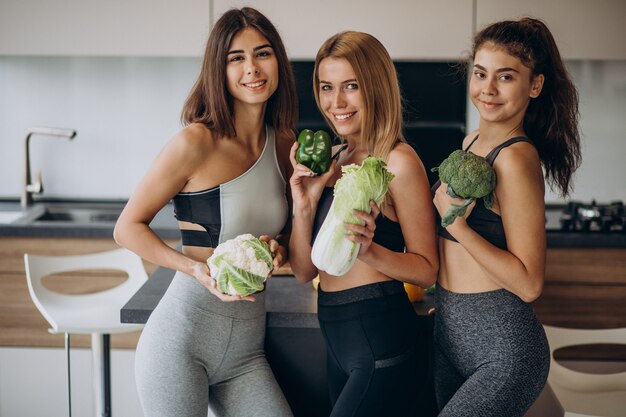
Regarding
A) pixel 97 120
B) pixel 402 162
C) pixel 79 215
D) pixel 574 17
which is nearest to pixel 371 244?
pixel 402 162

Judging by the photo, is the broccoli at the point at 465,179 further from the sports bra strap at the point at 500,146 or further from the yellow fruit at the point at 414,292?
the yellow fruit at the point at 414,292

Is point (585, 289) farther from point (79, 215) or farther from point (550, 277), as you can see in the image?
point (79, 215)

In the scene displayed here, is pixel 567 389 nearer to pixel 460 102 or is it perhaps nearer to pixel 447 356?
pixel 447 356

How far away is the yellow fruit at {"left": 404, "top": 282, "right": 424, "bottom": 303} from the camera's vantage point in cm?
235

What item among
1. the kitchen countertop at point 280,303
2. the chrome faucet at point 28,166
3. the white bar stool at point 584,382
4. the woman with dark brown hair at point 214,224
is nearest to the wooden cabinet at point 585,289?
the white bar stool at point 584,382

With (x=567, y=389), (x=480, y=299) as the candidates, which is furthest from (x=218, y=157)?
(x=567, y=389)

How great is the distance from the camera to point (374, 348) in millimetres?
1911

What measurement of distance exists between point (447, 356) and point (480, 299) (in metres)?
0.19

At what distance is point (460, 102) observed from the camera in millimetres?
4352

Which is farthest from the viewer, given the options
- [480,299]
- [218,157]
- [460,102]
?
[460,102]

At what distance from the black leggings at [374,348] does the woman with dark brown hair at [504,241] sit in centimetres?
11

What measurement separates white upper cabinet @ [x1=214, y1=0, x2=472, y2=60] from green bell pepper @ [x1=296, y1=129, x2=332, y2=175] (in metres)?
2.08

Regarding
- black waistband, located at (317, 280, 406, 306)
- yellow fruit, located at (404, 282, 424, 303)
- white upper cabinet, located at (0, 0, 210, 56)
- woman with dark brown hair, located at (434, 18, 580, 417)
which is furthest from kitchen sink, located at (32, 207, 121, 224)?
woman with dark brown hair, located at (434, 18, 580, 417)

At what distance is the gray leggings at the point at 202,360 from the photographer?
1993 mm
